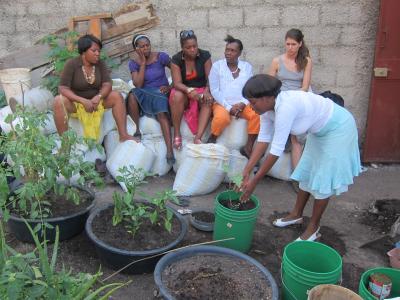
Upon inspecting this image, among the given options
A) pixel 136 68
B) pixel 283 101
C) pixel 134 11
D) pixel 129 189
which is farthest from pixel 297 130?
pixel 134 11

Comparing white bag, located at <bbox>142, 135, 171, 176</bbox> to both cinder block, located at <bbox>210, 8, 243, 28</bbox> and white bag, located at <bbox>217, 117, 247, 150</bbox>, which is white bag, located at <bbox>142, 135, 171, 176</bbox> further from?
cinder block, located at <bbox>210, 8, 243, 28</bbox>

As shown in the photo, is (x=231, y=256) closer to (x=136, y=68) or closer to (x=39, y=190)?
(x=39, y=190)

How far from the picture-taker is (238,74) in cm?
495

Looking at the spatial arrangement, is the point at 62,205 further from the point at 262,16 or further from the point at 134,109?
the point at 262,16

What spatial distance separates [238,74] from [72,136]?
2.19 meters

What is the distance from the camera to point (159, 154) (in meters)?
4.97

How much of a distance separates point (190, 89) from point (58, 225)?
219 cm

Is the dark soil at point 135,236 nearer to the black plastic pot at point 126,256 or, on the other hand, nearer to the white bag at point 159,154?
the black plastic pot at point 126,256

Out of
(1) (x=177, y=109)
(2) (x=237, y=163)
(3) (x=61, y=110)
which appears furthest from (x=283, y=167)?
(3) (x=61, y=110)

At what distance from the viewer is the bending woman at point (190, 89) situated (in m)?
4.91

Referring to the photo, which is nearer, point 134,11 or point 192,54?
point 192,54

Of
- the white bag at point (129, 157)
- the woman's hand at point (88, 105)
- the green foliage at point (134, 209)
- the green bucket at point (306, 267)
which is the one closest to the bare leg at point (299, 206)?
the green bucket at point (306, 267)

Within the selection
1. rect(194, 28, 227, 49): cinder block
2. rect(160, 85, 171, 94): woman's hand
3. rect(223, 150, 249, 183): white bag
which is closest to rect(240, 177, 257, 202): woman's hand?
rect(223, 150, 249, 183): white bag

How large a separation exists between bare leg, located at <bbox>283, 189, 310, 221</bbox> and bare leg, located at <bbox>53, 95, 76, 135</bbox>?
249cm
